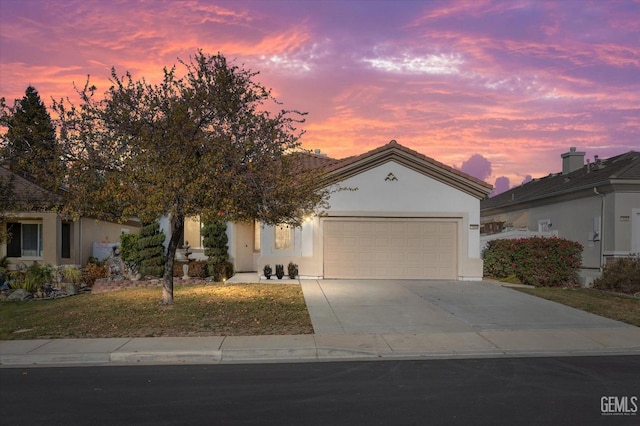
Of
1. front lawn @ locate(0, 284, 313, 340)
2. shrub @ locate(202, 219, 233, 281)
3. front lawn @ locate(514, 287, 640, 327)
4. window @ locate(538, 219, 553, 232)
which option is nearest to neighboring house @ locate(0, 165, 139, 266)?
shrub @ locate(202, 219, 233, 281)

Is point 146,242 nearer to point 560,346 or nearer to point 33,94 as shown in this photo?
point 560,346

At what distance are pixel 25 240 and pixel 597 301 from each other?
70.6ft

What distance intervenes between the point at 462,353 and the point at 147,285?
41.5ft

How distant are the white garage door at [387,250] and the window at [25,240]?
12.3 metres

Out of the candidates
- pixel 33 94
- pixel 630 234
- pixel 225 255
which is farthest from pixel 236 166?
pixel 33 94

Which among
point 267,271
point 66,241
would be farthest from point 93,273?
point 267,271

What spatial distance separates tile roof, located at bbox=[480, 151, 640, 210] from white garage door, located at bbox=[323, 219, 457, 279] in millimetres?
7550

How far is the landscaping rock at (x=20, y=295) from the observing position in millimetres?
16828

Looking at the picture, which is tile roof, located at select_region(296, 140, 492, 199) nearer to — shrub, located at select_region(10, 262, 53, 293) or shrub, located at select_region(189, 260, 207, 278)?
shrub, located at select_region(189, 260, 207, 278)

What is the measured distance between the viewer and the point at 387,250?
1934 cm

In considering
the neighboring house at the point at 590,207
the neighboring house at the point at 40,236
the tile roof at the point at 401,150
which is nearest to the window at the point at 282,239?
the tile roof at the point at 401,150

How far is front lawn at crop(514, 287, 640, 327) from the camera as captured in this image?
42.7 feet

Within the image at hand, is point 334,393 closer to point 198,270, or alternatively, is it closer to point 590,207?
point 198,270

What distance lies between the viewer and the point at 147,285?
18.6 m
